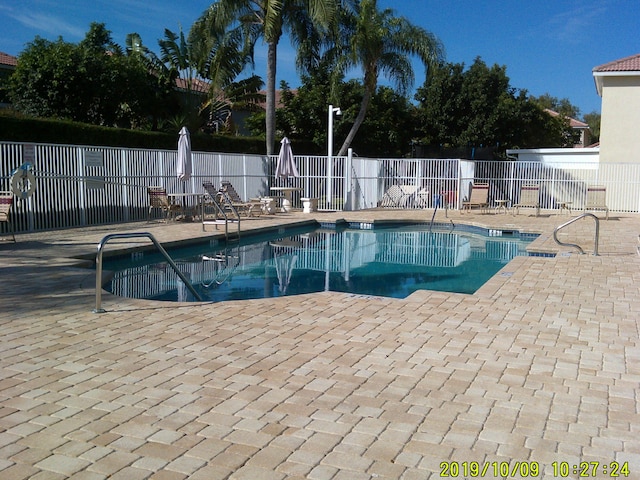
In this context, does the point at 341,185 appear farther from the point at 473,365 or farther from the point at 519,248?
the point at 473,365

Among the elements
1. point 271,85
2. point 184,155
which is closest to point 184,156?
point 184,155

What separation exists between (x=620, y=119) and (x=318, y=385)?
22.8m

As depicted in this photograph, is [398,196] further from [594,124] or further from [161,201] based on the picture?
[594,124]

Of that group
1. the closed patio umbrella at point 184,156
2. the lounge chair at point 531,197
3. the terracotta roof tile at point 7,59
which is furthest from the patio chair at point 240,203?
the terracotta roof tile at point 7,59

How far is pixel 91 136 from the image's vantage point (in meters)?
19.3

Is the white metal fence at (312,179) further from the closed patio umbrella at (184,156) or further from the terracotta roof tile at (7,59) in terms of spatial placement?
the terracotta roof tile at (7,59)

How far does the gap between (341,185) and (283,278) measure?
12074 mm

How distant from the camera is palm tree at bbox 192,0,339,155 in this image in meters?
21.9

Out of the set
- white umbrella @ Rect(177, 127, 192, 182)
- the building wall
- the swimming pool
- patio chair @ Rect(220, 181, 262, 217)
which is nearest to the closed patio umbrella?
white umbrella @ Rect(177, 127, 192, 182)

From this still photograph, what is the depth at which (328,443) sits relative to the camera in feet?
11.5

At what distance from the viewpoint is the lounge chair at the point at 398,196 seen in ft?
74.8

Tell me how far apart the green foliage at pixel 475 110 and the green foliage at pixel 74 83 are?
588 inches

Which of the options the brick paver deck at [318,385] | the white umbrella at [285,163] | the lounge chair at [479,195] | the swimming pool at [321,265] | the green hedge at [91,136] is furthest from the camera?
the lounge chair at [479,195]

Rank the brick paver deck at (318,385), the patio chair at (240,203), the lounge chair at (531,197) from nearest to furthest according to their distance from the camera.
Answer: the brick paver deck at (318,385) < the patio chair at (240,203) < the lounge chair at (531,197)
